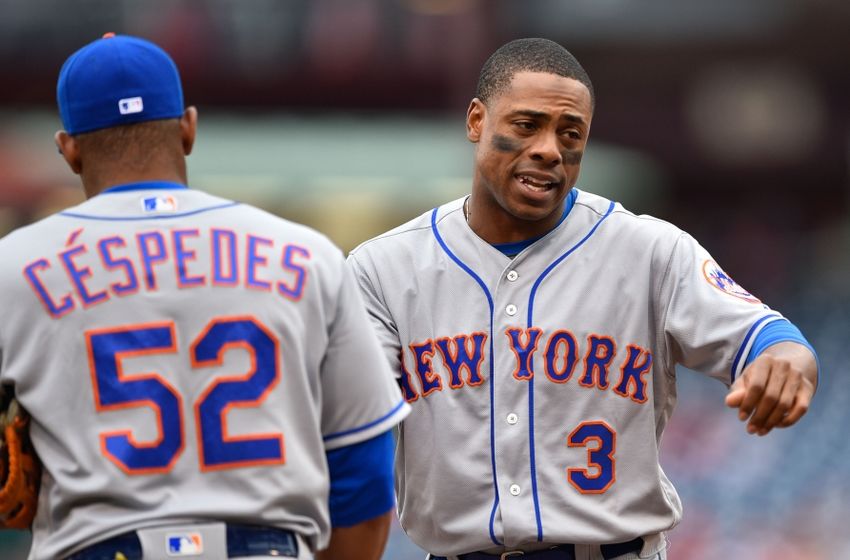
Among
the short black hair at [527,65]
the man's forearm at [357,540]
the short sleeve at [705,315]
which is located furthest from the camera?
the short black hair at [527,65]

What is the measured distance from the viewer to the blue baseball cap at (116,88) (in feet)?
10.0

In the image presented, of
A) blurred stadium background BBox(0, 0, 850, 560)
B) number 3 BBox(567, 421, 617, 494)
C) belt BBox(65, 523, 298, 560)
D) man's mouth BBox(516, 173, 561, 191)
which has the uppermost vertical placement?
man's mouth BBox(516, 173, 561, 191)

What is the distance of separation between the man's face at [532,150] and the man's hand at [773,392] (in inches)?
33.0

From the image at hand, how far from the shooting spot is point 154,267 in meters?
2.97

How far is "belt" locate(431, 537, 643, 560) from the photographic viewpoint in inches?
150

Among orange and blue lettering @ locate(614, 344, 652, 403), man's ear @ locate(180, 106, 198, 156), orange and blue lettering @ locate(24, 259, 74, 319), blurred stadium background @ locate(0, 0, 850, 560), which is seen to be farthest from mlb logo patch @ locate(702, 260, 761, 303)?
blurred stadium background @ locate(0, 0, 850, 560)

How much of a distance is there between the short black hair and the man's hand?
1003 mm

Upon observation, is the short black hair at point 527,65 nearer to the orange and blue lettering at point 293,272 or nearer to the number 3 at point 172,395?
the orange and blue lettering at point 293,272

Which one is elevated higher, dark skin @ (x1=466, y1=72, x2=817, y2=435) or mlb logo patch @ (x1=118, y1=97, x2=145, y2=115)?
mlb logo patch @ (x1=118, y1=97, x2=145, y2=115)

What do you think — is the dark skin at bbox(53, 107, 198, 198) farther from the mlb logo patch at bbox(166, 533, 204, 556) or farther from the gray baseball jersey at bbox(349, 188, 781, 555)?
the gray baseball jersey at bbox(349, 188, 781, 555)

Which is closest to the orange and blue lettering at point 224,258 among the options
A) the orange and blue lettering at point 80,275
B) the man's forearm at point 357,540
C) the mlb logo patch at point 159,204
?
the mlb logo patch at point 159,204

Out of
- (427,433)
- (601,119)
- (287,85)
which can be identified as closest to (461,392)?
(427,433)

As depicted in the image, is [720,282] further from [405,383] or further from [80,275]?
[80,275]

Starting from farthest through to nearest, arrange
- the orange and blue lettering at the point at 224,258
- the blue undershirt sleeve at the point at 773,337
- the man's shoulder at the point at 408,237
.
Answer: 1. the man's shoulder at the point at 408,237
2. the blue undershirt sleeve at the point at 773,337
3. the orange and blue lettering at the point at 224,258
